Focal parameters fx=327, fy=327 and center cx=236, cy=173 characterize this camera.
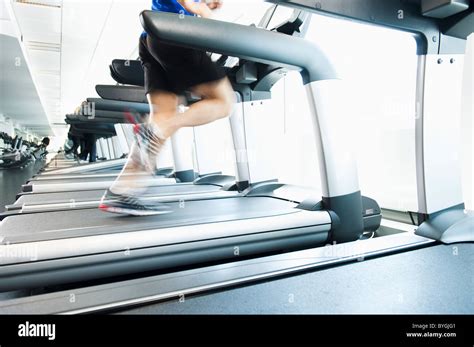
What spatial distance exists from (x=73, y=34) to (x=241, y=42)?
4528mm

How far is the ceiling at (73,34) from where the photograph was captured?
3737 millimetres

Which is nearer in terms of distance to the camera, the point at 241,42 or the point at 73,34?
the point at 241,42

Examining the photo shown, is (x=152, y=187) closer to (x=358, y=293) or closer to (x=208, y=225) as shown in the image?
(x=208, y=225)

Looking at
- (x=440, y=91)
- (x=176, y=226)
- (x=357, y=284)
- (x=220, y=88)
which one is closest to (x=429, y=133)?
(x=440, y=91)

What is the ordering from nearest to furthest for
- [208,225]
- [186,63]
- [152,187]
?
[208,225] → [186,63] → [152,187]

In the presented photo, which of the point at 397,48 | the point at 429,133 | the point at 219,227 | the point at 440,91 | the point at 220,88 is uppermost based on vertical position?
the point at 397,48

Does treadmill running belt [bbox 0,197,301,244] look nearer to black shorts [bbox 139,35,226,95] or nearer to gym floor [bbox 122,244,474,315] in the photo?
gym floor [bbox 122,244,474,315]

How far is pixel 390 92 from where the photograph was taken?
79.3 inches

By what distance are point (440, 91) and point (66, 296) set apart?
4.31ft

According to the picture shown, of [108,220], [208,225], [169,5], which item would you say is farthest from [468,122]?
[108,220]

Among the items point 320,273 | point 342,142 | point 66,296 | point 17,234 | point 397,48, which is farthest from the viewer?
point 397,48

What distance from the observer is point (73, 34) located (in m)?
4.65
